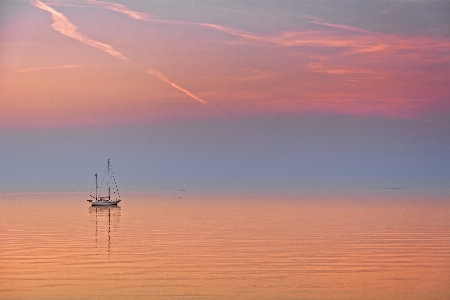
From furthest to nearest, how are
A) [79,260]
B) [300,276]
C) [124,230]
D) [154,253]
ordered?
[124,230] → [154,253] → [79,260] → [300,276]

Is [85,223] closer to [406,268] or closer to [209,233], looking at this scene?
[209,233]

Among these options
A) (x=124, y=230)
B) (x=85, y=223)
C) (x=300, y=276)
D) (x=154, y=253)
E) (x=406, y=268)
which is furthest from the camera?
(x=85, y=223)

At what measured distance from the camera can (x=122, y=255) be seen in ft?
146

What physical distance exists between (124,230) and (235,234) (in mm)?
11910

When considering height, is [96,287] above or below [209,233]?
below

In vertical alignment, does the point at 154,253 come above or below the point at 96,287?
above

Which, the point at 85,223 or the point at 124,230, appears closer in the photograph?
the point at 124,230

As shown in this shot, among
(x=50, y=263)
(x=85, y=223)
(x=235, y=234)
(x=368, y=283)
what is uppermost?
(x=85, y=223)

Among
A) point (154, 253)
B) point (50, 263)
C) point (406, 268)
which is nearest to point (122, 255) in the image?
point (154, 253)

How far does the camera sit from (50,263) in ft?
133

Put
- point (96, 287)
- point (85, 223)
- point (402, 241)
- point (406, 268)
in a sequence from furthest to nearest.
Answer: point (85, 223) < point (402, 241) < point (406, 268) < point (96, 287)

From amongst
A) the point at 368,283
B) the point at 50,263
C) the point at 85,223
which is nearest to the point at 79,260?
the point at 50,263

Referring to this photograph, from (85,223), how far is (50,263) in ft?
120

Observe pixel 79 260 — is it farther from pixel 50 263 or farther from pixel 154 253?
pixel 154 253
